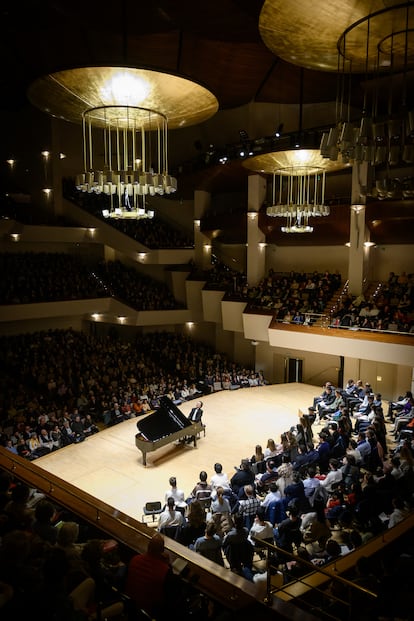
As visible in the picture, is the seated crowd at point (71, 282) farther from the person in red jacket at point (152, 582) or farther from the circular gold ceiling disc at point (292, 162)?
the person in red jacket at point (152, 582)

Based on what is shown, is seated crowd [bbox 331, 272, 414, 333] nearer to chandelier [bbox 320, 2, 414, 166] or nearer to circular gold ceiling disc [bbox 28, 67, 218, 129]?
chandelier [bbox 320, 2, 414, 166]

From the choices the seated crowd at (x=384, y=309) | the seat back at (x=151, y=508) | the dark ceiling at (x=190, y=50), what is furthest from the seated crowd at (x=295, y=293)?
the seat back at (x=151, y=508)

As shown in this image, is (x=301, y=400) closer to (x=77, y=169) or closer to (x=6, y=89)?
(x=77, y=169)

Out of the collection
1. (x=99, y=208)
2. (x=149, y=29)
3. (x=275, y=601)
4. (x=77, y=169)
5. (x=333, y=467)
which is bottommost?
(x=333, y=467)

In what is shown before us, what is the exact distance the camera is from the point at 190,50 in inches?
614

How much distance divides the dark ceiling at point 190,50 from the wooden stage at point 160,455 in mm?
8297

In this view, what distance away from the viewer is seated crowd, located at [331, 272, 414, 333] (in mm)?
15789

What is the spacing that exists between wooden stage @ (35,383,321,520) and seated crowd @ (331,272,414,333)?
352cm

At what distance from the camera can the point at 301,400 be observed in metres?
18.0

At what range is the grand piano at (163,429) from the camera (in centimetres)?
1212

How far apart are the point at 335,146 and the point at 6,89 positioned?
20.0 metres

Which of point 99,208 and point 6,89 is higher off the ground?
point 6,89

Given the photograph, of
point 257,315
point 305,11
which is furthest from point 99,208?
point 305,11

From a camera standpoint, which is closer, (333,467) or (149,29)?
(333,467)
